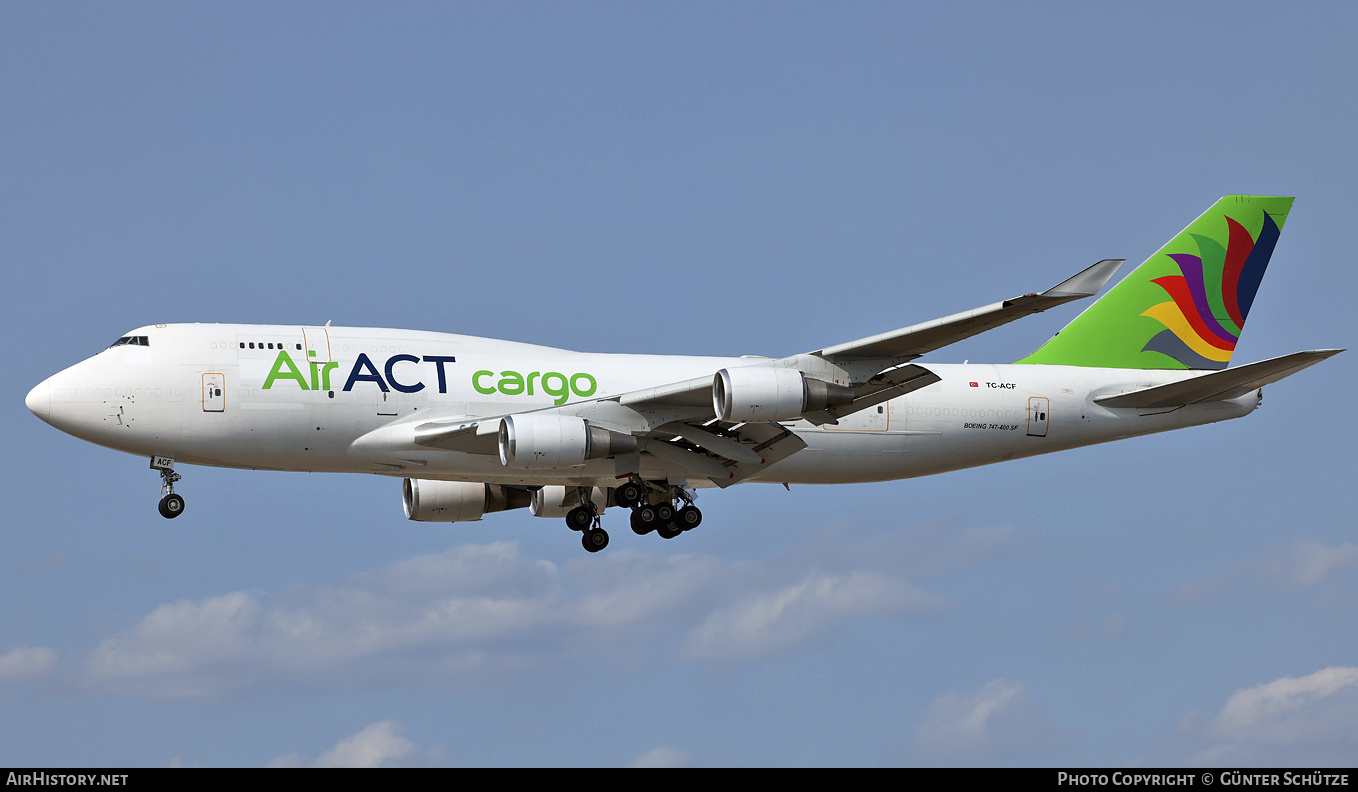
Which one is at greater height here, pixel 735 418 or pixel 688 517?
pixel 735 418

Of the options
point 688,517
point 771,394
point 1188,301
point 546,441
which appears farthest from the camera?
point 1188,301

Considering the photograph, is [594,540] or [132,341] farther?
[594,540]

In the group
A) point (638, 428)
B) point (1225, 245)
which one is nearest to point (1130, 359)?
point (1225, 245)

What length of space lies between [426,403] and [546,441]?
144 inches

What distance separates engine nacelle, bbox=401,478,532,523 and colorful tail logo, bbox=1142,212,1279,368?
18.7 meters

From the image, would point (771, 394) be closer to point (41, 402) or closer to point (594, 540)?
point (594, 540)

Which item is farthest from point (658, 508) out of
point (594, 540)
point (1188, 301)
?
point (1188, 301)

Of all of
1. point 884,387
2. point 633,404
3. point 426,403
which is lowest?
point 884,387

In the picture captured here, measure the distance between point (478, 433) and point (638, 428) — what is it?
3776 millimetres

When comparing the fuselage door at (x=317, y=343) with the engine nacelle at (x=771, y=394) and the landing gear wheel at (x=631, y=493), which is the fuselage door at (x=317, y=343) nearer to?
the landing gear wheel at (x=631, y=493)

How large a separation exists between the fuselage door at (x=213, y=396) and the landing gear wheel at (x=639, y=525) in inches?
408

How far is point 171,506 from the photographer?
3578 cm

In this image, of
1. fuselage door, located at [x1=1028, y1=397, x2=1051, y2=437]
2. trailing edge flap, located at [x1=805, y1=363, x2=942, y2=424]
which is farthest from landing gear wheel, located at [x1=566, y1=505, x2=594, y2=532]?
fuselage door, located at [x1=1028, y1=397, x2=1051, y2=437]
